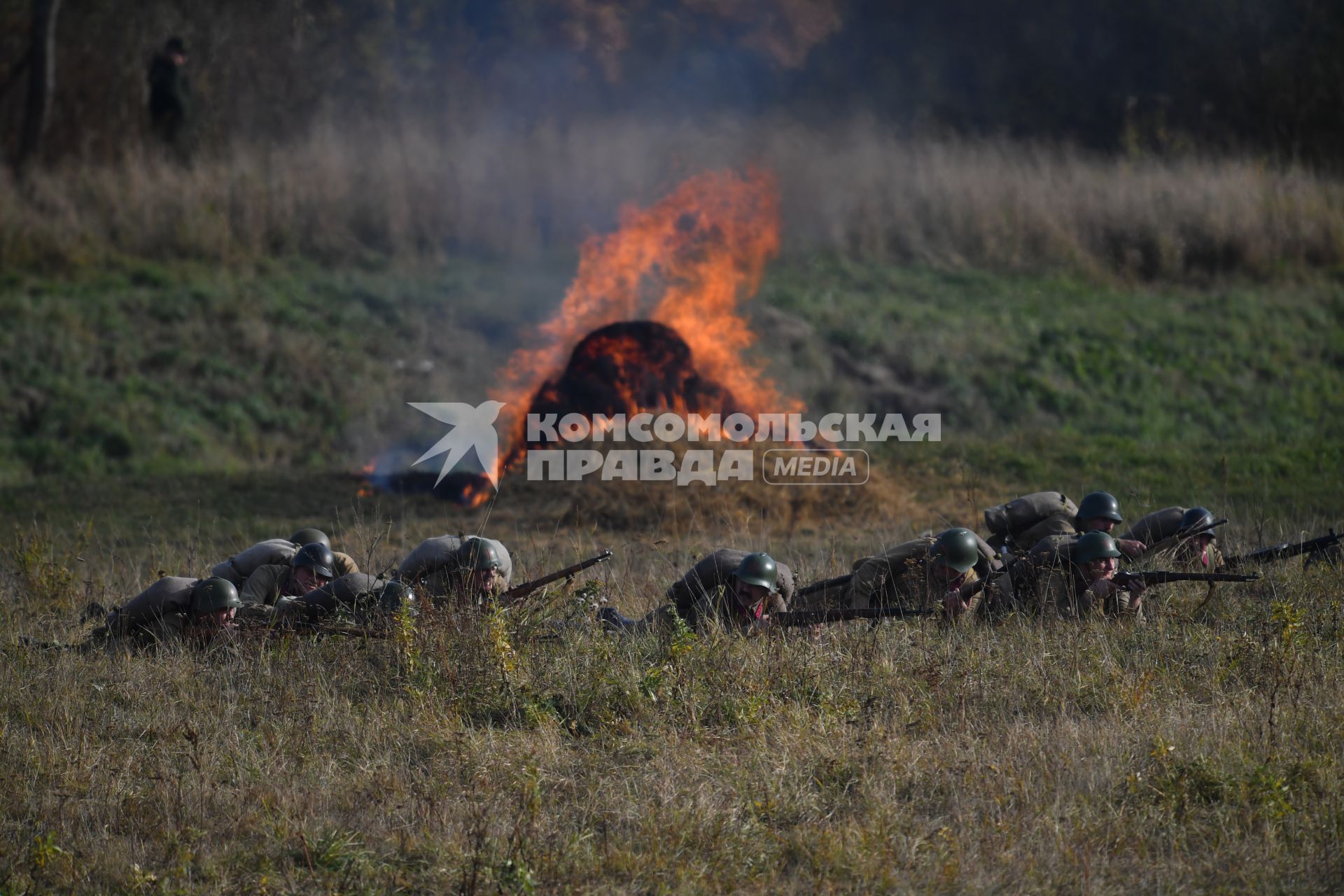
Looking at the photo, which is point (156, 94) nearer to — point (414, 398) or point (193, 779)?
point (414, 398)

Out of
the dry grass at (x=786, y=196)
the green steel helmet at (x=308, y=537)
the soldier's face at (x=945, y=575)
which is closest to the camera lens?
the soldier's face at (x=945, y=575)

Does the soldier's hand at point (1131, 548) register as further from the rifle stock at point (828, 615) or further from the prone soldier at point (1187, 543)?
the rifle stock at point (828, 615)

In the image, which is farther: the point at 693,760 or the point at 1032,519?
the point at 1032,519

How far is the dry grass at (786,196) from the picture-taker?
22.3 m

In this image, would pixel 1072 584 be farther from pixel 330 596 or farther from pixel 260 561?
pixel 260 561

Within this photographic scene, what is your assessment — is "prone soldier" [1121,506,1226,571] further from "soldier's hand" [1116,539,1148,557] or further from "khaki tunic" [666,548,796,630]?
"khaki tunic" [666,548,796,630]

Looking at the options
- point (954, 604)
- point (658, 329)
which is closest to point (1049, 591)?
point (954, 604)

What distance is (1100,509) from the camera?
9422mm

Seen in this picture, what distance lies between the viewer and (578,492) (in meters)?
13.6

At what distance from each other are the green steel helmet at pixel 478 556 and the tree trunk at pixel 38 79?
→ 17961mm

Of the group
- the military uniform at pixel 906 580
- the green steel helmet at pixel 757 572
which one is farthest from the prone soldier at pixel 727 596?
the military uniform at pixel 906 580

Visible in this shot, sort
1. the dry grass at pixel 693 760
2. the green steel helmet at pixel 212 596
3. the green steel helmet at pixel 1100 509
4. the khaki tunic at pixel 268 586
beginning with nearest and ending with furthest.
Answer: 1. the dry grass at pixel 693 760
2. the green steel helmet at pixel 212 596
3. the khaki tunic at pixel 268 586
4. the green steel helmet at pixel 1100 509

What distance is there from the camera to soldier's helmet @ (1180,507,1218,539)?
9.20m

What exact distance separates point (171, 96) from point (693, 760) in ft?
67.4
